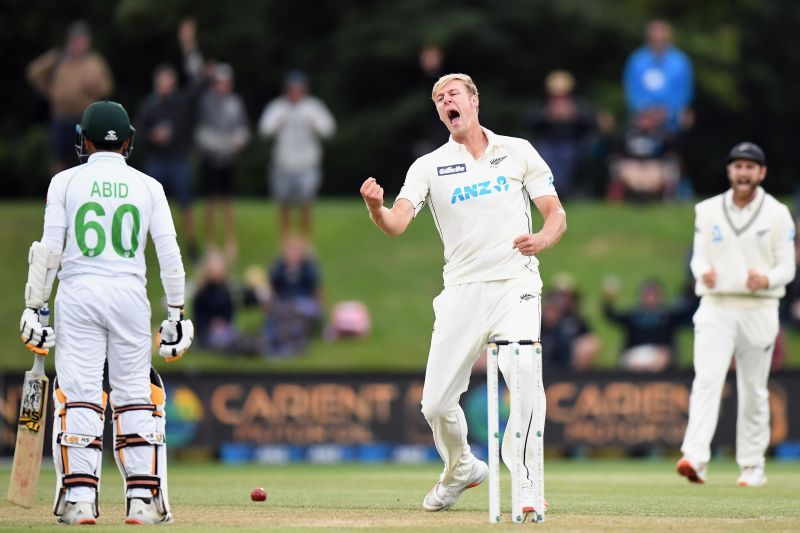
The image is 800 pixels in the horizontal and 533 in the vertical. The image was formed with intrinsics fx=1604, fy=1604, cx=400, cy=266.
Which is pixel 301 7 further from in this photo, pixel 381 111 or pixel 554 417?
pixel 554 417

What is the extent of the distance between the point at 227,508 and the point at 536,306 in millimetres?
2301

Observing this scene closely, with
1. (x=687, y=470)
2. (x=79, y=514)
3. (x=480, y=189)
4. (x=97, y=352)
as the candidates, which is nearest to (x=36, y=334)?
(x=97, y=352)

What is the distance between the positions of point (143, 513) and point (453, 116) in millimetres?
2811

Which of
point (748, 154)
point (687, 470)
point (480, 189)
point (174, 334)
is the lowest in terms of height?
point (687, 470)

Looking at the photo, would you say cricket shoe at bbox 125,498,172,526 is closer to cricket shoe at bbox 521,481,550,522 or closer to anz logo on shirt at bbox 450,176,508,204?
cricket shoe at bbox 521,481,550,522

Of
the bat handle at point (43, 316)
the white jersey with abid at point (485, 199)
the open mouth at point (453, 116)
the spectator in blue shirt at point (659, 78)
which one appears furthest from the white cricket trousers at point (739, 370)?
the spectator in blue shirt at point (659, 78)

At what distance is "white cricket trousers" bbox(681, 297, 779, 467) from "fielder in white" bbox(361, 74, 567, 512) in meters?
3.44

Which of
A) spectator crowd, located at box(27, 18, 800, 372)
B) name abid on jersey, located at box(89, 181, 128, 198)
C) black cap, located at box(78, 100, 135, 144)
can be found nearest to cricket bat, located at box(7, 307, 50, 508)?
name abid on jersey, located at box(89, 181, 128, 198)

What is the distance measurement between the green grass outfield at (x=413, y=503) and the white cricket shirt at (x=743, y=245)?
5.06ft

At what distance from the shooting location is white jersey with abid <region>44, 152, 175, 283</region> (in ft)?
28.2

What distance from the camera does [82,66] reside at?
20.2 meters

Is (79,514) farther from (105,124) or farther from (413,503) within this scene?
(413,503)

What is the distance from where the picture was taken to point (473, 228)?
909cm

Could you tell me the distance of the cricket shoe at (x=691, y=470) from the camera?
12000 millimetres
